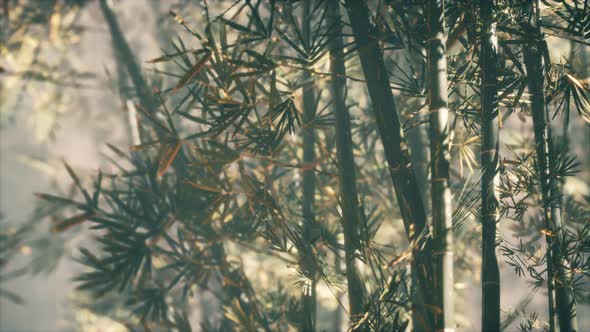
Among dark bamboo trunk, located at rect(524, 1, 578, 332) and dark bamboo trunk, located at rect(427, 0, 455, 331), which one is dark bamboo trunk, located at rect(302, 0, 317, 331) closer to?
dark bamboo trunk, located at rect(427, 0, 455, 331)

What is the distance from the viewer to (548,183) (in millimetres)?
1911

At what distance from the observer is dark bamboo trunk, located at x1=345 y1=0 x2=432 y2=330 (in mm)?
1776

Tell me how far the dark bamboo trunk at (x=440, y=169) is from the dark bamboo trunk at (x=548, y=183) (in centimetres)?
47

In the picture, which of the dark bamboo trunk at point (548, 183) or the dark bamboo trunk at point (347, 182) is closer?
the dark bamboo trunk at point (548, 183)

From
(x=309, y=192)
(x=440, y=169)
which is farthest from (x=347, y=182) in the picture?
(x=309, y=192)

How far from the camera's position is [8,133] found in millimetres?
16375

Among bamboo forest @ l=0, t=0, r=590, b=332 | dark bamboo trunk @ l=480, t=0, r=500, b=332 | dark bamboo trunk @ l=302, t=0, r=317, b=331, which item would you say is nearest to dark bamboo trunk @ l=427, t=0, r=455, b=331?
bamboo forest @ l=0, t=0, r=590, b=332

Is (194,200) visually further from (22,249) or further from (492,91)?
(22,249)

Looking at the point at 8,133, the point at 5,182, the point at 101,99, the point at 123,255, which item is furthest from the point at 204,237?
the point at 5,182

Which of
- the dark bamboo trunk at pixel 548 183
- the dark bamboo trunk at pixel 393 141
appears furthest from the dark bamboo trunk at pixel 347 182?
the dark bamboo trunk at pixel 548 183

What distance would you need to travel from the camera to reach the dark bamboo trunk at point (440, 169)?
1.65 meters

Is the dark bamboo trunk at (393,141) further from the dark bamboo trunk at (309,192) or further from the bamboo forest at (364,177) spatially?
the dark bamboo trunk at (309,192)

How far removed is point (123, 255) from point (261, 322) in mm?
874

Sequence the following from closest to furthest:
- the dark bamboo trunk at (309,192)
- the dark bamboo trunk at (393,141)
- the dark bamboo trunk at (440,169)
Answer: the dark bamboo trunk at (440,169), the dark bamboo trunk at (393,141), the dark bamboo trunk at (309,192)
